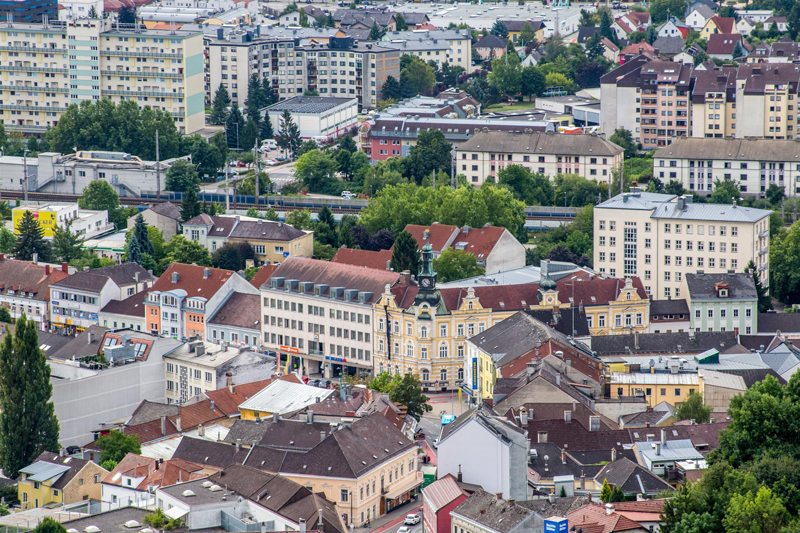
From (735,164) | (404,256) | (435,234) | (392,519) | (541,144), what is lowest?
(392,519)

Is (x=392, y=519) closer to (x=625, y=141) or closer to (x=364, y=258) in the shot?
(x=364, y=258)

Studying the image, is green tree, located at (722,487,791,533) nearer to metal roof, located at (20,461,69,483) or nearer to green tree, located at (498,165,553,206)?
metal roof, located at (20,461,69,483)

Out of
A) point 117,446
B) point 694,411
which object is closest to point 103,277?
point 117,446

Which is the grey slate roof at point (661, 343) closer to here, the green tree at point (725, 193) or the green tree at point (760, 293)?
the green tree at point (760, 293)

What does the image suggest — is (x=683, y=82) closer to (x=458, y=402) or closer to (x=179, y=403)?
(x=458, y=402)

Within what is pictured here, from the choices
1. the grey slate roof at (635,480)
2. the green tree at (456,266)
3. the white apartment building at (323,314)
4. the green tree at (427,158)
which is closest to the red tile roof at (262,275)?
the white apartment building at (323,314)

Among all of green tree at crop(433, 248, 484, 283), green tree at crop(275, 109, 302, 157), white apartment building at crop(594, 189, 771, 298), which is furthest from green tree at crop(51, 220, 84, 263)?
green tree at crop(275, 109, 302, 157)
